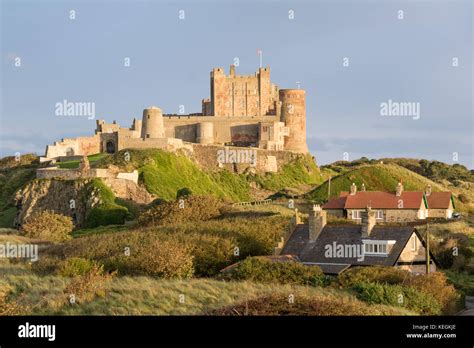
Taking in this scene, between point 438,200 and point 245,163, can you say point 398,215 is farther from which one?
point 245,163

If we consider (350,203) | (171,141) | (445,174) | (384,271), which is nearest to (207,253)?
(384,271)

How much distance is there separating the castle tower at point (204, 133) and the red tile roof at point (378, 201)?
86.1ft

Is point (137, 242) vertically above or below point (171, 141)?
below

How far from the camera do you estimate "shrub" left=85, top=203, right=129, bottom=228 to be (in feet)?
225

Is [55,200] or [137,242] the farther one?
[55,200]

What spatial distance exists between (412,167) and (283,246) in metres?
91.4

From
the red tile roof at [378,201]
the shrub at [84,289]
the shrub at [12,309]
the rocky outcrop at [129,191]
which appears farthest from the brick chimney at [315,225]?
the rocky outcrop at [129,191]

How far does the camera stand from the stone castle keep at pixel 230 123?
89.1 meters

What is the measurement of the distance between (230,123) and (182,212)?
34851mm

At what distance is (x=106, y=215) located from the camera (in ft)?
227

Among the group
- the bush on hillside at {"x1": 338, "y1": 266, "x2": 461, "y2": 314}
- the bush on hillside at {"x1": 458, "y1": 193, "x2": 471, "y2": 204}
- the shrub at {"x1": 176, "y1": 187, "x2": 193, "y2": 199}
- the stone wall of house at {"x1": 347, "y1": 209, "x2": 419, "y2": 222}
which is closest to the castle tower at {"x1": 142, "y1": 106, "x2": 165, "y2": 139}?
the shrub at {"x1": 176, "y1": 187, "x2": 193, "y2": 199}

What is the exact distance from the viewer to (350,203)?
68.7m

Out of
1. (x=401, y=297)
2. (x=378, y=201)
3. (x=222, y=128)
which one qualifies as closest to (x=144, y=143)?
(x=222, y=128)
